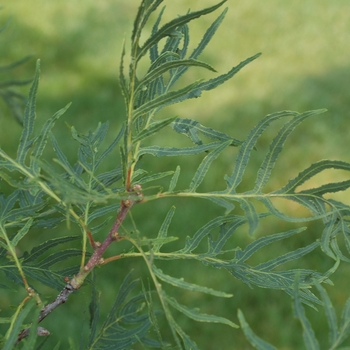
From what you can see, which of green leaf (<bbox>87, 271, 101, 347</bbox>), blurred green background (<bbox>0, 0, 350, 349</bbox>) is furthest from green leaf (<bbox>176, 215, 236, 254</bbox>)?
blurred green background (<bbox>0, 0, 350, 349</bbox>)

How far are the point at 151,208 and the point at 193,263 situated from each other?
413 millimetres

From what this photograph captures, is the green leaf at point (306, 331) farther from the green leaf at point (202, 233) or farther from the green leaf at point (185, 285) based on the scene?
the green leaf at point (202, 233)

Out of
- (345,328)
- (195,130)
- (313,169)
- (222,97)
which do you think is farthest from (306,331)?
(222,97)

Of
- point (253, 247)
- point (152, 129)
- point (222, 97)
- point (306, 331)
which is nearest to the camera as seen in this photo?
point (306, 331)

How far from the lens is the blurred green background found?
2424 millimetres

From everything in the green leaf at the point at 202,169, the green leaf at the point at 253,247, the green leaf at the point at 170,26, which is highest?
the green leaf at the point at 170,26

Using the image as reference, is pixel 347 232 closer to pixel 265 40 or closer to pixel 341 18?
pixel 265 40

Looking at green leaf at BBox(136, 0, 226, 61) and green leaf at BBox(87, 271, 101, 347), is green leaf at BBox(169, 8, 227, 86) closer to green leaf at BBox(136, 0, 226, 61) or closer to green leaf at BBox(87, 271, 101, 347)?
green leaf at BBox(136, 0, 226, 61)

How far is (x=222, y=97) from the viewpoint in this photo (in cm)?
380

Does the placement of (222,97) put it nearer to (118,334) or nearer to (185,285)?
(118,334)

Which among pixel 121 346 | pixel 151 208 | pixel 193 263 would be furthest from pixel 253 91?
pixel 121 346

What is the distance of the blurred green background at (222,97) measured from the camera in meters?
2.42

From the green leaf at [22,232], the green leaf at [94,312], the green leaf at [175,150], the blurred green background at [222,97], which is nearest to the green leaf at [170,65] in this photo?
the green leaf at [175,150]

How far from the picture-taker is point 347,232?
2.13 ft
